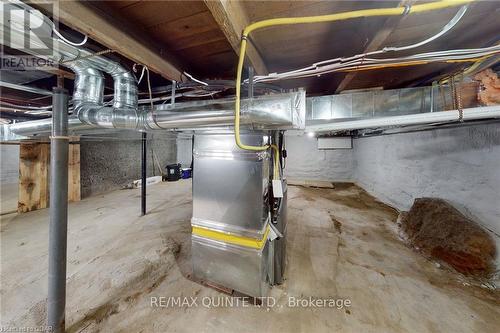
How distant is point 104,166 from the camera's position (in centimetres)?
461

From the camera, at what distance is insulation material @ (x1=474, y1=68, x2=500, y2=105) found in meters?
1.12

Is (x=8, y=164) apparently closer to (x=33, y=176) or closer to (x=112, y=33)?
(x=33, y=176)

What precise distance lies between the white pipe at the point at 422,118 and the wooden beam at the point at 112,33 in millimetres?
1092

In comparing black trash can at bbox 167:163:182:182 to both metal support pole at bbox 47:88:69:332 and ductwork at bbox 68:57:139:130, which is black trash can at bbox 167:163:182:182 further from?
metal support pole at bbox 47:88:69:332

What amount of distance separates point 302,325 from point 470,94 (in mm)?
2027

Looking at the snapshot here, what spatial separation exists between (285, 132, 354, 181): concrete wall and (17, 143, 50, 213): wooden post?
5939 millimetres

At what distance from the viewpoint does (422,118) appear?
1137 mm

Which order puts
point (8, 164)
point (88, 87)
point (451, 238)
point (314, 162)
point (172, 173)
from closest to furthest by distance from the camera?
point (88, 87) → point (451, 238) → point (8, 164) → point (314, 162) → point (172, 173)

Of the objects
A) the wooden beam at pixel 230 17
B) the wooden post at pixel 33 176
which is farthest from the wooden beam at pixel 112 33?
the wooden post at pixel 33 176

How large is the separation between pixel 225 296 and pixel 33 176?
176 inches

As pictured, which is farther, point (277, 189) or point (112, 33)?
point (277, 189)

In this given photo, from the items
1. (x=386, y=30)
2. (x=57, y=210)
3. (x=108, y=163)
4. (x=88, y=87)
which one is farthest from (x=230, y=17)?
(x=108, y=163)

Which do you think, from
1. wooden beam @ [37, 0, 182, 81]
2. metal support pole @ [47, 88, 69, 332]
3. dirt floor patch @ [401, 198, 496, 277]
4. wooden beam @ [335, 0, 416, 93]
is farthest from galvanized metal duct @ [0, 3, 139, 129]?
dirt floor patch @ [401, 198, 496, 277]

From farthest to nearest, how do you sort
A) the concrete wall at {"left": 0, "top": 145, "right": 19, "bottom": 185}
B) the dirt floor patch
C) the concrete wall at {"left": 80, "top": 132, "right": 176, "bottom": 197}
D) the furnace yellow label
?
the concrete wall at {"left": 0, "top": 145, "right": 19, "bottom": 185} → the concrete wall at {"left": 80, "top": 132, "right": 176, "bottom": 197} → the dirt floor patch → the furnace yellow label
